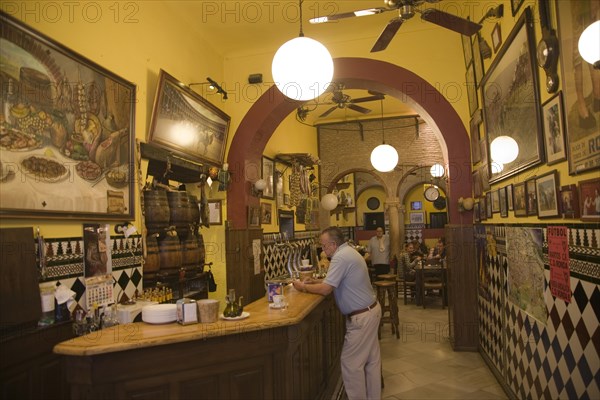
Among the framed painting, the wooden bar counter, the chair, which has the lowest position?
the chair

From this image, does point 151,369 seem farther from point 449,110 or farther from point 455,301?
point 449,110

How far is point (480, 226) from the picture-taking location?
17.8 feet

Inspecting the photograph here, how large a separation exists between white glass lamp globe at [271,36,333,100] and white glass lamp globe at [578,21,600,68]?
76.7 inches

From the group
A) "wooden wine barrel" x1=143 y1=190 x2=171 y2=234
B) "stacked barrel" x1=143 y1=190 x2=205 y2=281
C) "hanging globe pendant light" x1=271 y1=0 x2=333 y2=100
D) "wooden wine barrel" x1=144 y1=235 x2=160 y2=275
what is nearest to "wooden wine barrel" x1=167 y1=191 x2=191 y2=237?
"stacked barrel" x1=143 y1=190 x2=205 y2=281

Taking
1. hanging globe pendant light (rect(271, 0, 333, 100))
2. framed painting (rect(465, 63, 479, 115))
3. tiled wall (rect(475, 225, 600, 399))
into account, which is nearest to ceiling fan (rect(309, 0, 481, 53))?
hanging globe pendant light (rect(271, 0, 333, 100))

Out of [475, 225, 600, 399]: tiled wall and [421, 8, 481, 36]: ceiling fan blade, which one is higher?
[421, 8, 481, 36]: ceiling fan blade

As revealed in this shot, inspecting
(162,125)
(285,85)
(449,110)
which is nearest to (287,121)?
(449,110)

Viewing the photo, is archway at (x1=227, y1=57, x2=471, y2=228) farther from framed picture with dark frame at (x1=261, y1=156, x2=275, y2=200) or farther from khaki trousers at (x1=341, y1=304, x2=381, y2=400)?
khaki trousers at (x1=341, y1=304, x2=381, y2=400)

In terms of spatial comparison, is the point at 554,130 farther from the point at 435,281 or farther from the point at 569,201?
the point at 435,281

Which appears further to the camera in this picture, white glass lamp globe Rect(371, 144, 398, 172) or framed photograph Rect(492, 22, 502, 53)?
white glass lamp globe Rect(371, 144, 398, 172)

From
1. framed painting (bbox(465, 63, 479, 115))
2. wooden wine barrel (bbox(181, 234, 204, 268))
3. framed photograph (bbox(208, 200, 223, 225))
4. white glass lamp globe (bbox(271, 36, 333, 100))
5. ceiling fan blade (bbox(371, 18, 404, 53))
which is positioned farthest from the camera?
framed photograph (bbox(208, 200, 223, 225))

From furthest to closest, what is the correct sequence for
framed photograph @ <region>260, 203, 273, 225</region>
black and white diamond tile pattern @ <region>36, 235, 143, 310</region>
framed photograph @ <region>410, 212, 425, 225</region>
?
framed photograph @ <region>410, 212, 425, 225</region>, framed photograph @ <region>260, 203, 273, 225</region>, black and white diamond tile pattern @ <region>36, 235, 143, 310</region>

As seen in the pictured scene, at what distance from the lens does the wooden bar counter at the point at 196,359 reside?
2.59 metres

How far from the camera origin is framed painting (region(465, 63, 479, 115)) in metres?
5.59
